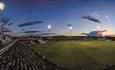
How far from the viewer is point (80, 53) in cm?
3766

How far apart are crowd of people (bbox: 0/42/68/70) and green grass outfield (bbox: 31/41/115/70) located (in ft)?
2.88

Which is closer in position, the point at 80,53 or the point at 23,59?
the point at 23,59

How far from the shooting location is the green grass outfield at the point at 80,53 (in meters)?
32.7

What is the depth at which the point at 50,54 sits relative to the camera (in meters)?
33.8

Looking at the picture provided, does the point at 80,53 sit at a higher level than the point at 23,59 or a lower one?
higher

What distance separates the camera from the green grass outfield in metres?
32.7

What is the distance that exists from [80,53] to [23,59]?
8908 millimetres

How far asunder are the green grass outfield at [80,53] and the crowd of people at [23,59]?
2.88 ft

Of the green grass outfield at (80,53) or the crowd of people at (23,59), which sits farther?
the green grass outfield at (80,53)

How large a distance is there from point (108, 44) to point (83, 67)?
27.8 ft

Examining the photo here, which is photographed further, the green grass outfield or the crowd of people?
the green grass outfield

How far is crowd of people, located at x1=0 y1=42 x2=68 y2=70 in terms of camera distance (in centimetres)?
2960

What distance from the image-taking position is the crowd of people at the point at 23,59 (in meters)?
29.6

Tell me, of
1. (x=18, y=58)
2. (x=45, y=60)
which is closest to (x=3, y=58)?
(x=18, y=58)
